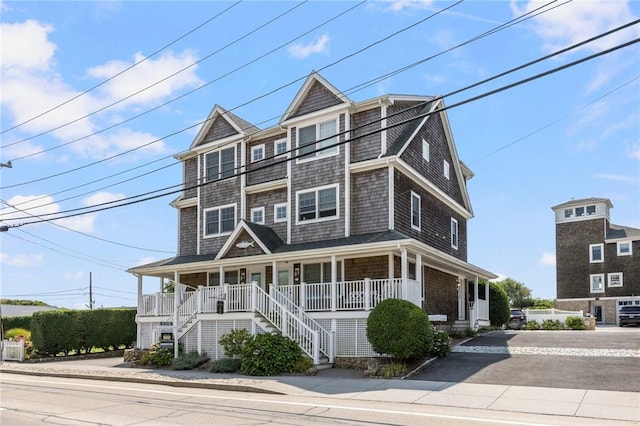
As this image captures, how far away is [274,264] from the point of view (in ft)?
74.9

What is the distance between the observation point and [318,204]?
78.9 ft

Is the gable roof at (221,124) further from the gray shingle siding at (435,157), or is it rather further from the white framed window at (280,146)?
the gray shingle siding at (435,157)

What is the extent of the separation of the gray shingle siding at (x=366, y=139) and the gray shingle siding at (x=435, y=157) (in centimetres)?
115

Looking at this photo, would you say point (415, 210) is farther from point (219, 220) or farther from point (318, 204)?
point (219, 220)

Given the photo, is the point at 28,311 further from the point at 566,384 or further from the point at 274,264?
the point at 566,384

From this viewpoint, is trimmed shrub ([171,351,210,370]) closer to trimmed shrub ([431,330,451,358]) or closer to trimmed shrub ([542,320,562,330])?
trimmed shrub ([431,330,451,358])

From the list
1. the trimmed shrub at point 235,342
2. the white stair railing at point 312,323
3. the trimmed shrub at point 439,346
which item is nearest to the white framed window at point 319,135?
the white stair railing at point 312,323

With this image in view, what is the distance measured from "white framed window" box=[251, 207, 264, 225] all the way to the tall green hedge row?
10182 millimetres

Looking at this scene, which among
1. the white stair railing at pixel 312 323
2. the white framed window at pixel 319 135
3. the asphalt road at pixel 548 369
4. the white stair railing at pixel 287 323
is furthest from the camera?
the white framed window at pixel 319 135

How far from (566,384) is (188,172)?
21.0 m

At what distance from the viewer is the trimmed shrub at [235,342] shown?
20.2 meters

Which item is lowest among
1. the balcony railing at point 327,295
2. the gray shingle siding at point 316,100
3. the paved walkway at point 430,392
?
the paved walkway at point 430,392

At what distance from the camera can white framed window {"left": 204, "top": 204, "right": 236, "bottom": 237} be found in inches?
1082

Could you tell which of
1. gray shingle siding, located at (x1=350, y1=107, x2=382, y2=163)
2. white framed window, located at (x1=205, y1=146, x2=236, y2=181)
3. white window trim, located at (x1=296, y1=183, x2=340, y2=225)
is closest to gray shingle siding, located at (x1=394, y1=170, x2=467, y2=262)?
gray shingle siding, located at (x1=350, y1=107, x2=382, y2=163)
